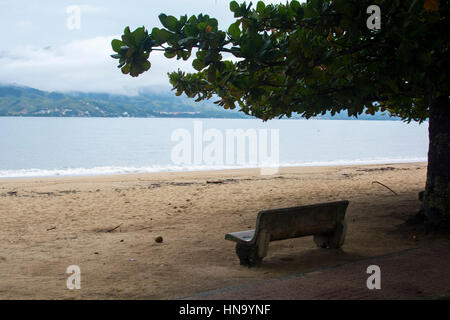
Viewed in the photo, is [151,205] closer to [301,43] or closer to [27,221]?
[27,221]

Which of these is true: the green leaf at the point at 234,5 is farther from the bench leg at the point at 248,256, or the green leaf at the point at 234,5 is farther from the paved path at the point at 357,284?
the paved path at the point at 357,284

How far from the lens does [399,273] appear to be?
5.25 metres

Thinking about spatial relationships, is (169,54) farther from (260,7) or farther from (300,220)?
(300,220)

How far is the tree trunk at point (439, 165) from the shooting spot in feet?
24.2

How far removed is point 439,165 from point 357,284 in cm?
363

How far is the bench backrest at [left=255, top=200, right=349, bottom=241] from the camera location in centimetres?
577

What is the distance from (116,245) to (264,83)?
4026 mm

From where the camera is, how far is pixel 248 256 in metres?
5.95

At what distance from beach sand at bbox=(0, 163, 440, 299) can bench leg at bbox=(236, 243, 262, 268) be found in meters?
0.11

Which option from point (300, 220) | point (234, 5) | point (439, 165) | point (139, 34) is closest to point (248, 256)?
point (300, 220)

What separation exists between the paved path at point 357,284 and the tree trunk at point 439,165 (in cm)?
180

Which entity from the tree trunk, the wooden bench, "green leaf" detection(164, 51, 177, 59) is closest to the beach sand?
the wooden bench

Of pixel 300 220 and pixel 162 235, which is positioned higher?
pixel 300 220

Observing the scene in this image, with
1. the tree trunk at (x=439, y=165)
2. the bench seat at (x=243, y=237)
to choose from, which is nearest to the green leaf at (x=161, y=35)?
the bench seat at (x=243, y=237)
